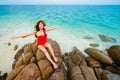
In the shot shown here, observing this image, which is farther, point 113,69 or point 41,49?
point 113,69

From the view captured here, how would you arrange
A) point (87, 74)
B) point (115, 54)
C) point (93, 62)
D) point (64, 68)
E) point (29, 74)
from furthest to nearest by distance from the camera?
1. point (115, 54)
2. point (93, 62)
3. point (64, 68)
4. point (87, 74)
5. point (29, 74)

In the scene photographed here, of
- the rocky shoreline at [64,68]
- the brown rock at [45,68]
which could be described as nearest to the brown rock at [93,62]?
the rocky shoreline at [64,68]

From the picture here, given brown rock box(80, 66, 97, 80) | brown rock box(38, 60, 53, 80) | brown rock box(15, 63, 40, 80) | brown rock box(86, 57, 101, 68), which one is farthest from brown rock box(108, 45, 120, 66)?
brown rock box(15, 63, 40, 80)

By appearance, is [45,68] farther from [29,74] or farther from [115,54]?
[115,54]

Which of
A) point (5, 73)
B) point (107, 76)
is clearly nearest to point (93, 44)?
point (107, 76)

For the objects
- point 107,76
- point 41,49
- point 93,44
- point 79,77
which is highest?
point 41,49

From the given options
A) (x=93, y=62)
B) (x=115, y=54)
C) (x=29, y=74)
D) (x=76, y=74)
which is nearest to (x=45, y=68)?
(x=29, y=74)

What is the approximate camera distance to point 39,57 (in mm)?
7031

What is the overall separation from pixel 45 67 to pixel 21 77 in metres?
1.24

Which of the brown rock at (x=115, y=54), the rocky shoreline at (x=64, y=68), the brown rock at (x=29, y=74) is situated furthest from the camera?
the brown rock at (x=115, y=54)

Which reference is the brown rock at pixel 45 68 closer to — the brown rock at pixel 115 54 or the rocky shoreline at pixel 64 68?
the rocky shoreline at pixel 64 68

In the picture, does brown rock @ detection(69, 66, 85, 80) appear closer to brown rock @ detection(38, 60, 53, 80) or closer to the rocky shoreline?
the rocky shoreline

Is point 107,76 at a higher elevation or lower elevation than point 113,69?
higher

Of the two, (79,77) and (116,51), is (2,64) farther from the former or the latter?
(116,51)
